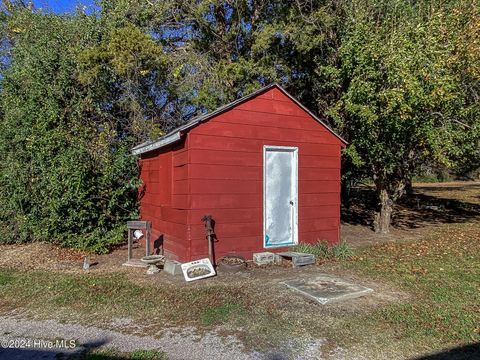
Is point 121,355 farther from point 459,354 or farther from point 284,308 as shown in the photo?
point 459,354

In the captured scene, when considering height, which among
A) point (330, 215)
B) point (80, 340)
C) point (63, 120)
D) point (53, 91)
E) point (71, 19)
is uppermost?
point (71, 19)

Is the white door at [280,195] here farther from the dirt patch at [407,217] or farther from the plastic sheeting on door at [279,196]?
the dirt patch at [407,217]

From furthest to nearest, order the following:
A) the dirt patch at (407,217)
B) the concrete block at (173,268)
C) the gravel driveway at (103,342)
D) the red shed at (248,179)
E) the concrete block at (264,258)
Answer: the dirt patch at (407,217) < the concrete block at (264,258) < the red shed at (248,179) < the concrete block at (173,268) < the gravel driveway at (103,342)

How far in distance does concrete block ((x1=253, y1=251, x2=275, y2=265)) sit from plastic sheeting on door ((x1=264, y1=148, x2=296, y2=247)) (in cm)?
44

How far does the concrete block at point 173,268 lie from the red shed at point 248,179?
19 centimetres

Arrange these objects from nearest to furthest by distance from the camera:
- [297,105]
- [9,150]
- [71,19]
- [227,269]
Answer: [227,269] → [297,105] → [9,150] → [71,19]

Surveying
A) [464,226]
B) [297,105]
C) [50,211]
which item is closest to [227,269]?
[297,105]

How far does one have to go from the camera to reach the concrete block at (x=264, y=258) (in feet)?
24.5

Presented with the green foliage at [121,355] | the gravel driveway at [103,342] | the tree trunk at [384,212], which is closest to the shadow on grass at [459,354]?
the gravel driveway at [103,342]

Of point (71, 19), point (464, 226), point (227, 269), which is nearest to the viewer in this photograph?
point (227, 269)

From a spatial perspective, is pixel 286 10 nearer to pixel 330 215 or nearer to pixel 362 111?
pixel 362 111

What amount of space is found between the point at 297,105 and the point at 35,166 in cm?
617

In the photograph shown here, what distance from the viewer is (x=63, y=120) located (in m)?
9.60

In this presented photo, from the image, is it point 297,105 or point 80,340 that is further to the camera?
point 297,105
